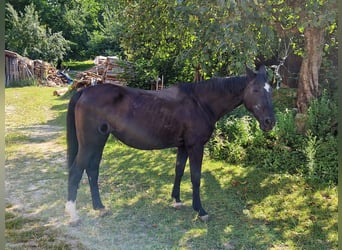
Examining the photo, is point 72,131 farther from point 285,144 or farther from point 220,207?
point 285,144

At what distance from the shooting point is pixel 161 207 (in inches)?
99.8

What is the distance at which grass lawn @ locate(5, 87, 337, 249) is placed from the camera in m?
2.13

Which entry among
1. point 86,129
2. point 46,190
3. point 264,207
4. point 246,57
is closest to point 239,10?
point 246,57

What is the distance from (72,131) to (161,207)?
0.95 meters

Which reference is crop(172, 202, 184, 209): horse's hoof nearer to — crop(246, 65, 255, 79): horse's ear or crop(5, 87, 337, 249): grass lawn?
crop(5, 87, 337, 249): grass lawn

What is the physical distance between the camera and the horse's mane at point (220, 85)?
7.00ft

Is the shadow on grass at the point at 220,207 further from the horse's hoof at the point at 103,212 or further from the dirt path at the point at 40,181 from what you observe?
the dirt path at the point at 40,181

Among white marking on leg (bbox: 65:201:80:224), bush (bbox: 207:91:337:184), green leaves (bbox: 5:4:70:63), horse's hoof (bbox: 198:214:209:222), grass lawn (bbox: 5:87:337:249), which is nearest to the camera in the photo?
grass lawn (bbox: 5:87:337:249)

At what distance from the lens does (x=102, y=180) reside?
9.64ft

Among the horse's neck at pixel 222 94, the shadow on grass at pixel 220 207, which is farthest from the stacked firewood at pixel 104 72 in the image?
the horse's neck at pixel 222 94

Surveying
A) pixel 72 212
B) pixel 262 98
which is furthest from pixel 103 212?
pixel 262 98

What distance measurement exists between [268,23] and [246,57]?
1.48ft

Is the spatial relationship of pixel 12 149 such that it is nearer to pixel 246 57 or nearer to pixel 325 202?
pixel 246 57

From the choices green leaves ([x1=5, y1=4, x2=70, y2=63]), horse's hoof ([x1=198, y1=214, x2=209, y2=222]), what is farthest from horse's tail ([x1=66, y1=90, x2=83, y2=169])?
green leaves ([x1=5, y1=4, x2=70, y2=63])
